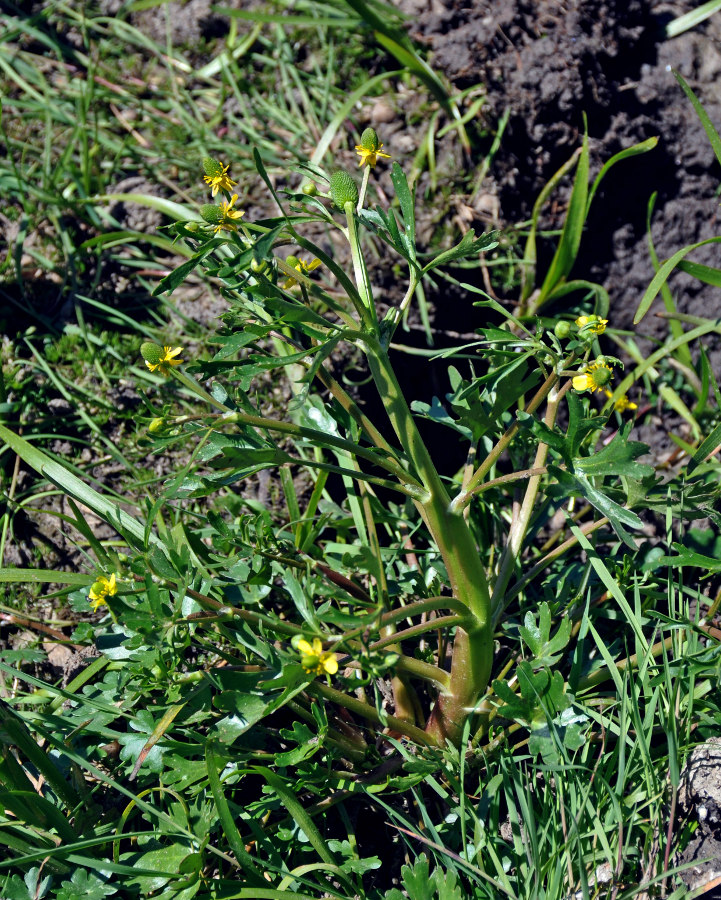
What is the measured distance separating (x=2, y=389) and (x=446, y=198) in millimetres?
1438

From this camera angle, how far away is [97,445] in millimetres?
2193

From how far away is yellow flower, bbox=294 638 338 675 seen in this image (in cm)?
115

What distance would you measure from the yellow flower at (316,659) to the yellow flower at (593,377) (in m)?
0.63

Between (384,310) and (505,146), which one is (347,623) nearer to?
(384,310)

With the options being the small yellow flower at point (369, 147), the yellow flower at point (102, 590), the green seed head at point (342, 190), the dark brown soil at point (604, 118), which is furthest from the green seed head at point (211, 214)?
the dark brown soil at point (604, 118)

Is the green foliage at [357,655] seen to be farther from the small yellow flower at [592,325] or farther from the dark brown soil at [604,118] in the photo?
the dark brown soil at [604,118]

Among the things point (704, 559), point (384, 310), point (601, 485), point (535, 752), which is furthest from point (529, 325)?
point (535, 752)

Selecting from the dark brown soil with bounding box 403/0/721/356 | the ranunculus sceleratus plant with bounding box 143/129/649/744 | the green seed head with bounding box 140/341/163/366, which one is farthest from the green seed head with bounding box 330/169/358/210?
the dark brown soil with bounding box 403/0/721/356

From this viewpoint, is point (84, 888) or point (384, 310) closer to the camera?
point (84, 888)

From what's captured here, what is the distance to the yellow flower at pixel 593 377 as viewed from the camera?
1289 mm

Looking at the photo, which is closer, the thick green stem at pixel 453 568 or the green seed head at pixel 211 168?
the green seed head at pixel 211 168

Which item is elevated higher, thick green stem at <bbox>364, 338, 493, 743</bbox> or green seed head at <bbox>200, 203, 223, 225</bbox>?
green seed head at <bbox>200, 203, 223, 225</bbox>

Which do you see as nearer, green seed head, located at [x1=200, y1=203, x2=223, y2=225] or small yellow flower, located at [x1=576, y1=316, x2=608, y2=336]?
green seed head, located at [x1=200, y1=203, x2=223, y2=225]

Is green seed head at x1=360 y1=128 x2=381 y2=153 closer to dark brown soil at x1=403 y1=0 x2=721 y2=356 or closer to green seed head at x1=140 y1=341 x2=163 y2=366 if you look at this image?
green seed head at x1=140 y1=341 x2=163 y2=366
